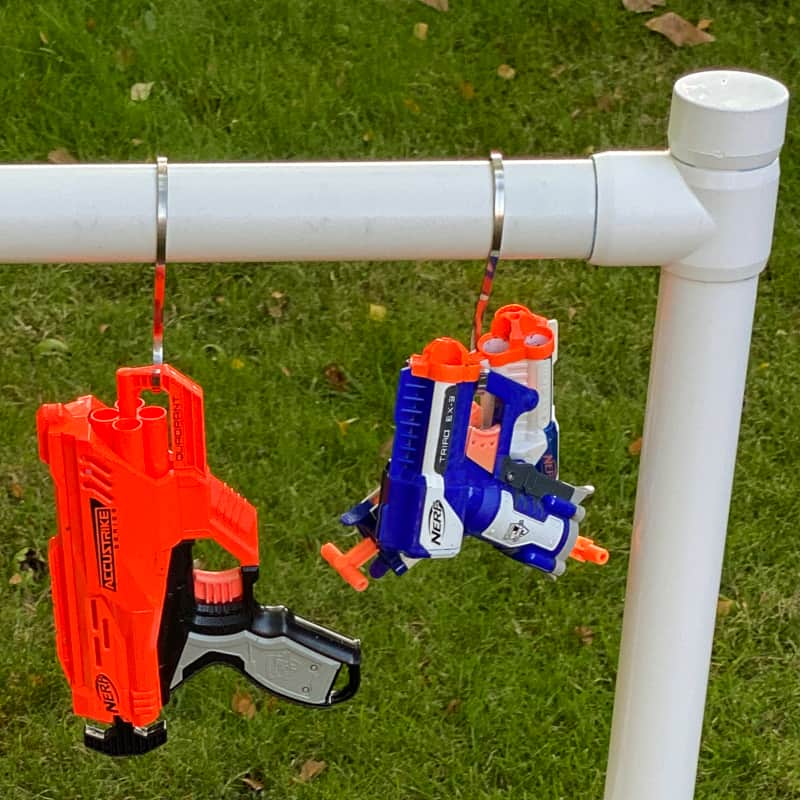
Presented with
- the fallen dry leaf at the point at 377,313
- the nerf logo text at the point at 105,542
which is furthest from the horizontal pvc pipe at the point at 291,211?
the fallen dry leaf at the point at 377,313

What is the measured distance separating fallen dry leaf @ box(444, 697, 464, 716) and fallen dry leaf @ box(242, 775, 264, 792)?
387 mm

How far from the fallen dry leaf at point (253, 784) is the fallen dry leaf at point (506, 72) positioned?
220 cm

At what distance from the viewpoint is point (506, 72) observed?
13.8 ft

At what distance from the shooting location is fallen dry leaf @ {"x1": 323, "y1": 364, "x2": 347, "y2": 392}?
3480 mm

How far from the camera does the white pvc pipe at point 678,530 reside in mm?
1425

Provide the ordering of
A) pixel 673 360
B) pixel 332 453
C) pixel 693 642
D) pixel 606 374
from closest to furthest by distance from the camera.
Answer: pixel 673 360 → pixel 693 642 → pixel 332 453 → pixel 606 374

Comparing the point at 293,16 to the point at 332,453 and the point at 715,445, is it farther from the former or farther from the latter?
the point at 715,445

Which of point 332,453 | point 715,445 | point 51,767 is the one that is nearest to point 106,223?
point 715,445

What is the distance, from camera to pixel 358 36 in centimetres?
419

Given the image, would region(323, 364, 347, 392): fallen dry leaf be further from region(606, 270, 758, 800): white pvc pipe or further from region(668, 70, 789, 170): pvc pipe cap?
region(668, 70, 789, 170): pvc pipe cap

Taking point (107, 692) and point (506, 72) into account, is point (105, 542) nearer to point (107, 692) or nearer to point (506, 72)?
point (107, 692)

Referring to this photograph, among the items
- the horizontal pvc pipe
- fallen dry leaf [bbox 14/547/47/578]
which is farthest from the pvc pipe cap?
fallen dry leaf [bbox 14/547/47/578]

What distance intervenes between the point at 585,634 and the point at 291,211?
190 cm

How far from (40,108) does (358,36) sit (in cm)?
90
